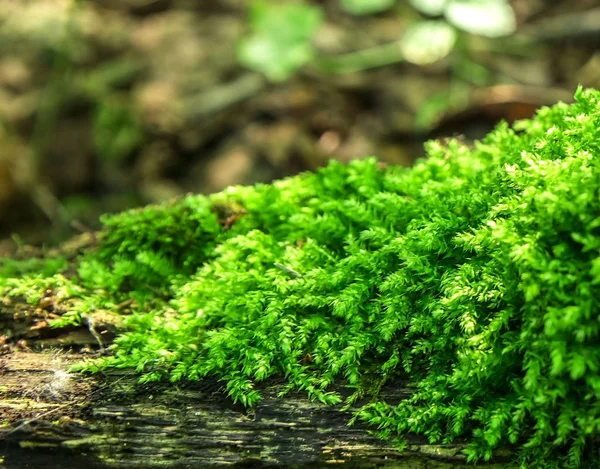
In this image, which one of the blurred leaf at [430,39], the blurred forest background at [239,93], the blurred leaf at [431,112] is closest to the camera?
the blurred leaf at [430,39]

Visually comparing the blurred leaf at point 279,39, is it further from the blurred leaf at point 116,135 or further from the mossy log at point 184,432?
the mossy log at point 184,432

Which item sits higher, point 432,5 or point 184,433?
point 432,5

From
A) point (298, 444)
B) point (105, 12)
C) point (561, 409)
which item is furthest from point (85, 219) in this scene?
point (561, 409)

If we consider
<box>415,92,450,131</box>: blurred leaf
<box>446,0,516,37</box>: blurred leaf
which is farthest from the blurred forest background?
<box>446,0,516,37</box>: blurred leaf

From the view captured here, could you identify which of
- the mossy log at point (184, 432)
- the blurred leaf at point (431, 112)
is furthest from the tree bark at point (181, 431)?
the blurred leaf at point (431, 112)

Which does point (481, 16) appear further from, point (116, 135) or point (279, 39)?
point (116, 135)

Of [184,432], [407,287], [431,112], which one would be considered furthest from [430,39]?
[184,432]

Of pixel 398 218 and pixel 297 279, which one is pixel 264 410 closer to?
pixel 297 279
